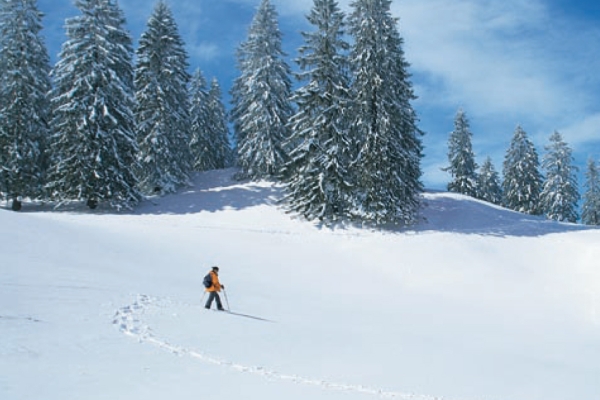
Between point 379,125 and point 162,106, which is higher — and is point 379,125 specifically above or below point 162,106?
below

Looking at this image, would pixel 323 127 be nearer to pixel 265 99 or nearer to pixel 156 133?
pixel 265 99

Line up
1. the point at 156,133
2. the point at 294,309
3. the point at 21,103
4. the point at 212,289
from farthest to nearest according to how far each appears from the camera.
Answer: the point at 156,133, the point at 21,103, the point at 294,309, the point at 212,289

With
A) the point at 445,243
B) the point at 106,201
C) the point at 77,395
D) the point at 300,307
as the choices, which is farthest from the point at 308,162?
the point at 77,395

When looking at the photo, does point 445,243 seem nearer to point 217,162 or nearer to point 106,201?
point 106,201

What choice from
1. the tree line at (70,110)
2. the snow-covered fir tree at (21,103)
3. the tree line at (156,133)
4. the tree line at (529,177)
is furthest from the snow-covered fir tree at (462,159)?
the snow-covered fir tree at (21,103)

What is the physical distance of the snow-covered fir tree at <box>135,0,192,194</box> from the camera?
3850cm

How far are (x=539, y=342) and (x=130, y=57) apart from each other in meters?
31.9

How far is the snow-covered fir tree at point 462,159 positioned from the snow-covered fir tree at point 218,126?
88.0 ft

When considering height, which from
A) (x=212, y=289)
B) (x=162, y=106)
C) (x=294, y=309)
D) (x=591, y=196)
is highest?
(x=162, y=106)

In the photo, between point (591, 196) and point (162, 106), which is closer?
point (162, 106)

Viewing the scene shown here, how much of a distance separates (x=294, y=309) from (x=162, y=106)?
2779 centimetres

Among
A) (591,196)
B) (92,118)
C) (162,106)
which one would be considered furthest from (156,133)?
(591,196)

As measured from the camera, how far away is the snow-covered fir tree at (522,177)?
54656 mm

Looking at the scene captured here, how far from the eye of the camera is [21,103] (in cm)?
3278
